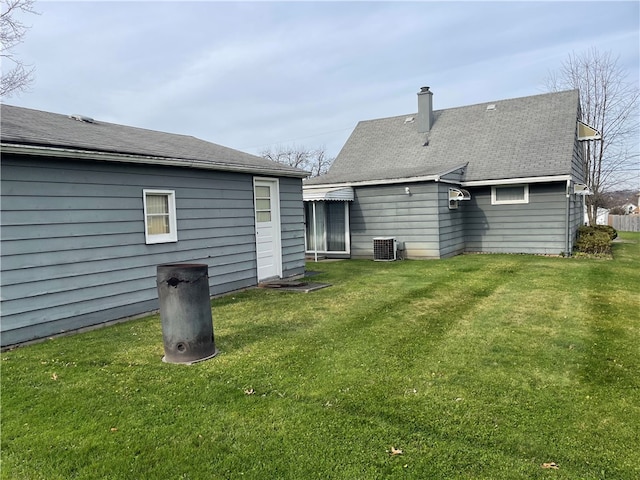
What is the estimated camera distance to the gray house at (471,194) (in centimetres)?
1255

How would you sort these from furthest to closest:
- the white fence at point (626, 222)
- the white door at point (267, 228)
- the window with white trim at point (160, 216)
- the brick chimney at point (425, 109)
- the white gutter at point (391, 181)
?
1. the white fence at point (626, 222)
2. the brick chimney at point (425, 109)
3. the white gutter at point (391, 181)
4. the white door at point (267, 228)
5. the window with white trim at point (160, 216)

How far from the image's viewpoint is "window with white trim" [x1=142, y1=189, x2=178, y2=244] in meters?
6.71

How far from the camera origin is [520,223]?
43.6ft

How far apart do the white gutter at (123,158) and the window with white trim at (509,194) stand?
816 centimetres

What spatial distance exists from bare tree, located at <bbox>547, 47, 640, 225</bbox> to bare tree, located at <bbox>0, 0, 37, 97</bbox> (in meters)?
24.4

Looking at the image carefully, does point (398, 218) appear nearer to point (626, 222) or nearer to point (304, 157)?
point (626, 222)

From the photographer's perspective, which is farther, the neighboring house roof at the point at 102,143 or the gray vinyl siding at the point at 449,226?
the gray vinyl siding at the point at 449,226

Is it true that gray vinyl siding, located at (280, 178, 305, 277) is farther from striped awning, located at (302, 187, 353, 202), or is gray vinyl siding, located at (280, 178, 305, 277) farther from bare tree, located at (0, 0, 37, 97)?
bare tree, located at (0, 0, 37, 97)

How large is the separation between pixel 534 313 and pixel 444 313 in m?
1.27

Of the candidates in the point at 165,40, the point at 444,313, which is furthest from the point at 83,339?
the point at 165,40

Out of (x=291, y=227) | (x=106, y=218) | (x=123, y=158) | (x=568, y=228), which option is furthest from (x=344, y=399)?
(x=568, y=228)

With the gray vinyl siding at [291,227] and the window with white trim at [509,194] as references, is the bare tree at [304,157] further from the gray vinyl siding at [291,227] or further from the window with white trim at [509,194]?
the gray vinyl siding at [291,227]

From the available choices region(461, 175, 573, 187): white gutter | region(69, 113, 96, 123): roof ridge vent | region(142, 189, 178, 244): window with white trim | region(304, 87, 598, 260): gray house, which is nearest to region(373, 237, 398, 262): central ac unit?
region(304, 87, 598, 260): gray house

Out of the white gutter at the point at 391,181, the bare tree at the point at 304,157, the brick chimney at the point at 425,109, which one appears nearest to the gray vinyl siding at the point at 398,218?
the white gutter at the point at 391,181
